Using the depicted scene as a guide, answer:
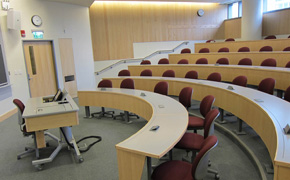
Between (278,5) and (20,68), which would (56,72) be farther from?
(278,5)

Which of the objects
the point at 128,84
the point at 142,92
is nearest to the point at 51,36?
the point at 128,84

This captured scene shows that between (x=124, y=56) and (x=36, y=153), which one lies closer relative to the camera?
(x=36, y=153)

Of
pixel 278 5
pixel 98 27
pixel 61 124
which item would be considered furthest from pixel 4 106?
pixel 278 5

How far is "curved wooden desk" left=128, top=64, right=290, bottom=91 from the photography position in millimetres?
4614

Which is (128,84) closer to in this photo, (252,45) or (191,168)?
(191,168)

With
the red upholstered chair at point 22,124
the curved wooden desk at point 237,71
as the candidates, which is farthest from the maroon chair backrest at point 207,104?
the red upholstered chair at point 22,124

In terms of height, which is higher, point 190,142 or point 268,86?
point 268,86

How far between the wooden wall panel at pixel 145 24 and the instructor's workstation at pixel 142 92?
51 mm

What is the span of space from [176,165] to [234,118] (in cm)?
291

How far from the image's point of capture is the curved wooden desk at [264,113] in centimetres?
170

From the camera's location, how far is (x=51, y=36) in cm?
761

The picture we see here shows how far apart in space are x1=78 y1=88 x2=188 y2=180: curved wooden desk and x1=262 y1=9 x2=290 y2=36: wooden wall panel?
8756 mm

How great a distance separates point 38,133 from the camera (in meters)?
3.42

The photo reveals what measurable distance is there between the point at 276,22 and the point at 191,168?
34.9 ft
